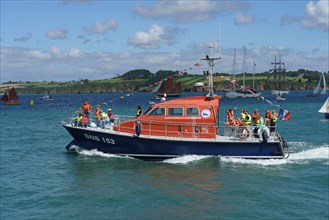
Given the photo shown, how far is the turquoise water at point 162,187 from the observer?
1549 centimetres

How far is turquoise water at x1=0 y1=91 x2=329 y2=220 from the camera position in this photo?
15.5 meters

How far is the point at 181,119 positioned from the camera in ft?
78.1

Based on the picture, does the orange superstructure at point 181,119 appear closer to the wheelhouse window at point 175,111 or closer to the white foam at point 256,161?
the wheelhouse window at point 175,111

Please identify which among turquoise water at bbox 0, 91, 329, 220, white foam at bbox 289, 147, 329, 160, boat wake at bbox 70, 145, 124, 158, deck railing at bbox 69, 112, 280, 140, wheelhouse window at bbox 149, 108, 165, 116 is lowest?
turquoise water at bbox 0, 91, 329, 220

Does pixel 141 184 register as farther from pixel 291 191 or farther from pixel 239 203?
pixel 291 191

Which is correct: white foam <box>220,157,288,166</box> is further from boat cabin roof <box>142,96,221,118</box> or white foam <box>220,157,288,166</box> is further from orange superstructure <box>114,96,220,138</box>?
boat cabin roof <box>142,96,221,118</box>

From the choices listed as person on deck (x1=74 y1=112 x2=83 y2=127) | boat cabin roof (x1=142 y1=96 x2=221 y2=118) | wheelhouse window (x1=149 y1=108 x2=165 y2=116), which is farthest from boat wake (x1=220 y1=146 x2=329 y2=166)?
person on deck (x1=74 y1=112 x2=83 y2=127)

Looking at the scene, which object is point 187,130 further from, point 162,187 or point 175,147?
point 162,187

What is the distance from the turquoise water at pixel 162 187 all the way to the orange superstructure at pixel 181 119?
1.46 m

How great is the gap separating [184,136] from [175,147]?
79cm

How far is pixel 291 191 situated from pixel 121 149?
32.4ft

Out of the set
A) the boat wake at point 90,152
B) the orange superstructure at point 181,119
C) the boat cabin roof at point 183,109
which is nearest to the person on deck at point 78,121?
the boat wake at point 90,152

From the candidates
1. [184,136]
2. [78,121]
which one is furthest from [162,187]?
[78,121]

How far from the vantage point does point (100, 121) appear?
2522cm
